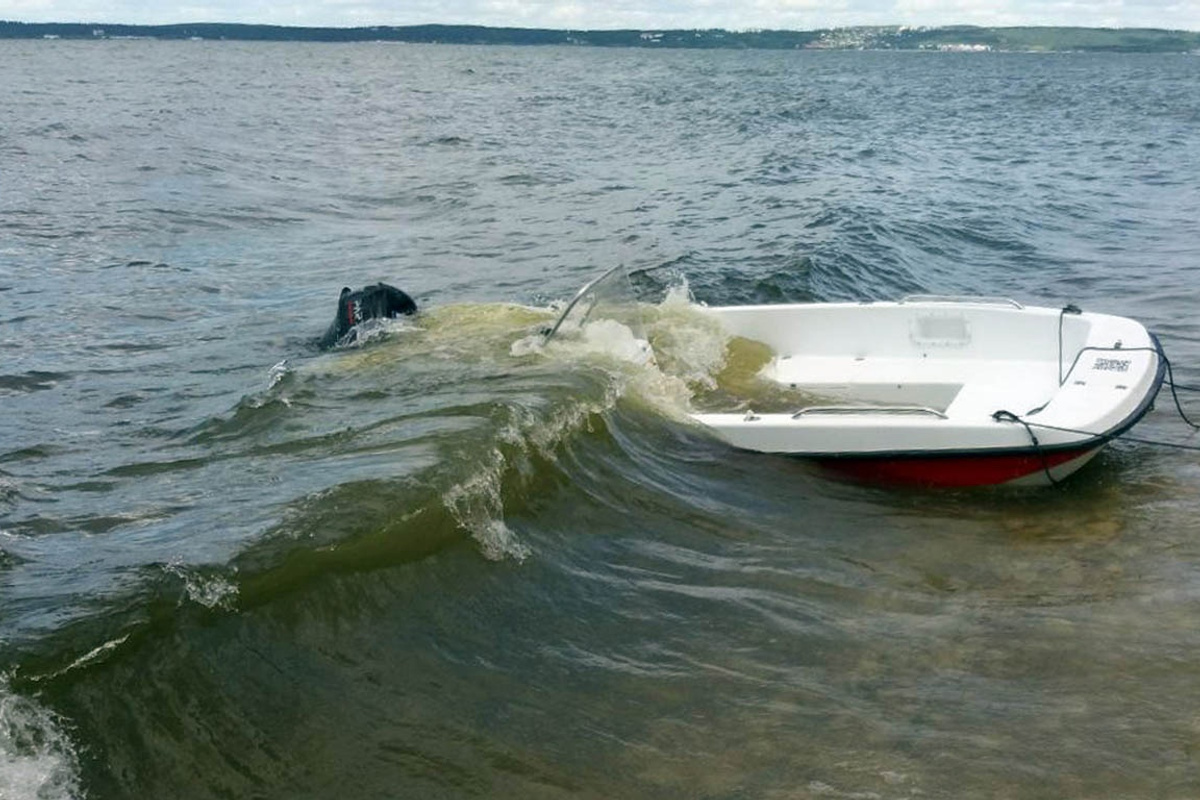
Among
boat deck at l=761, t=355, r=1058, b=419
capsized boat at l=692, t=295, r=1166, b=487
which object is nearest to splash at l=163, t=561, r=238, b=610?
capsized boat at l=692, t=295, r=1166, b=487

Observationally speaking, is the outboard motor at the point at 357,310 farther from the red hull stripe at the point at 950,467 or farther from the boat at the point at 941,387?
the red hull stripe at the point at 950,467

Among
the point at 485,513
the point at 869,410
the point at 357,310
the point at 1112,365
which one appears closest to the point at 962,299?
the point at 1112,365

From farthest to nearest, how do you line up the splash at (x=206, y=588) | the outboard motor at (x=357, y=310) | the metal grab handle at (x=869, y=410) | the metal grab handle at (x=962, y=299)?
the outboard motor at (x=357, y=310) → the metal grab handle at (x=962, y=299) → the metal grab handle at (x=869, y=410) → the splash at (x=206, y=588)

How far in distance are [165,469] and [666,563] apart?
137 inches

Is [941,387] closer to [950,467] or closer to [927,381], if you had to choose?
[927,381]

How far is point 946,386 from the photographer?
9.53 metres

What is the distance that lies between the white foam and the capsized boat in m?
4.87

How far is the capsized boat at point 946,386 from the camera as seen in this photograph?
7.91 metres

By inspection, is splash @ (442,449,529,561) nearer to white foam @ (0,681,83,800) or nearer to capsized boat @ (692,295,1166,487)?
capsized boat @ (692,295,1166,487)

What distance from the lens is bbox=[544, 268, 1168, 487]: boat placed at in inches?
311

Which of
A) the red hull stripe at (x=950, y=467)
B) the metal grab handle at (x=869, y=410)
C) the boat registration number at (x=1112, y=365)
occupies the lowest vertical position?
the red hull stripe at (x=950, y=467)

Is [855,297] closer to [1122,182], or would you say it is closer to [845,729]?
[845,729]

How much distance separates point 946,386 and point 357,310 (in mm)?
5313

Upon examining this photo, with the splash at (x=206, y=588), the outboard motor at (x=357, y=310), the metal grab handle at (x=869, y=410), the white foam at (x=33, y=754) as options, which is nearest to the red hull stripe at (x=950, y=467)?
the metal grab handle at (x=869, y=410)
